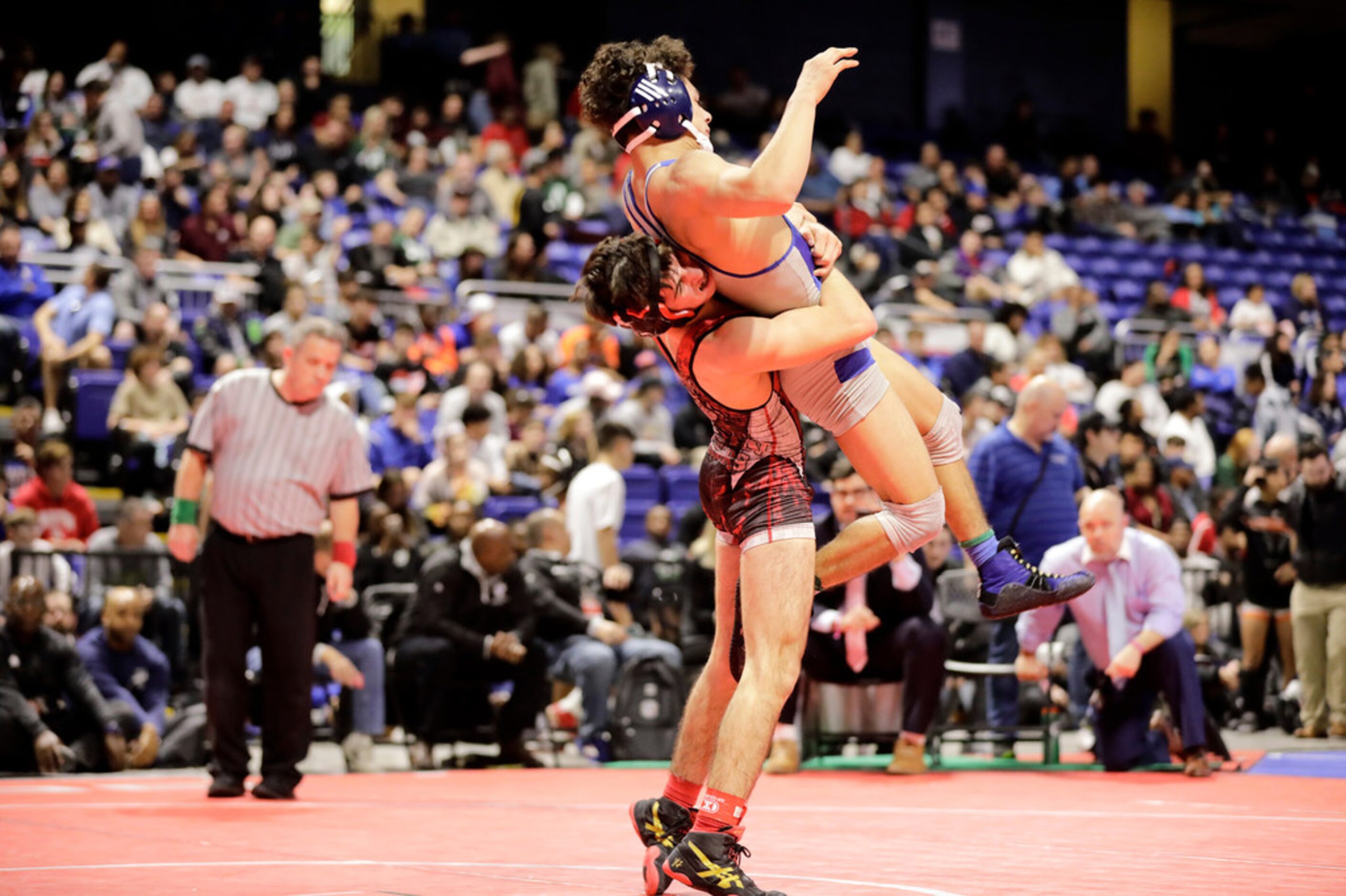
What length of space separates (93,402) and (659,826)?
26.4 ft

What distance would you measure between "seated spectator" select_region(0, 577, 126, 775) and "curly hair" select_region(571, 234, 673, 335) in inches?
195

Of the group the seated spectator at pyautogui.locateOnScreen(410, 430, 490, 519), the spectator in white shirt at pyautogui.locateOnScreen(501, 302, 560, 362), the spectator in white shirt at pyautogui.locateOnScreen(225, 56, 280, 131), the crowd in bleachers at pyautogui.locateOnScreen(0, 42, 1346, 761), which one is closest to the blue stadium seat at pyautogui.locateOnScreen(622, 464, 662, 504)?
the crowd in bleachers at pyautogui.locateOnScreen(0, 42, 1346, 761)

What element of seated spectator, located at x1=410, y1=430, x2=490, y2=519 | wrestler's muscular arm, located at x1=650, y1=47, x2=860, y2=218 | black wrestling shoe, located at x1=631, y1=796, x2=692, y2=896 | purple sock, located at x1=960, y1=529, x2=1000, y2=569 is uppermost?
wrestler's muscular arm, located at x1=650, y1=47, x2=860, y2=218

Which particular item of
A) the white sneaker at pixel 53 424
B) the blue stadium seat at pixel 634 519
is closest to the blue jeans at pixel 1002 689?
the blue stadium seat at pixel 634 519

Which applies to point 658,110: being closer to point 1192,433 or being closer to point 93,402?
point 93,402

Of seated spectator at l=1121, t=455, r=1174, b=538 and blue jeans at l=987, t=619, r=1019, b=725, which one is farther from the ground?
seated spectator at l=1121, t=455, r=1174, b=538

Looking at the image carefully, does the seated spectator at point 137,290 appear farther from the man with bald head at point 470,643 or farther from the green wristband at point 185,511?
the green wristband at point 185,511

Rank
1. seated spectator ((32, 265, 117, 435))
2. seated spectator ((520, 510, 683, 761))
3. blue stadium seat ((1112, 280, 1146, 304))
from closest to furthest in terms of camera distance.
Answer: seated spectator ((520, 510, 683, 761)) → seated spectator ((32, 265, 117, 435)) → blue stadium seat ((1112, 280, 1146, 304))

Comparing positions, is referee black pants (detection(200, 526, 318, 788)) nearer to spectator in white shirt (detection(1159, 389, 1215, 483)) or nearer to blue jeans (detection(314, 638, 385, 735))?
blue jeans (detection(314, 638, 385, 735))

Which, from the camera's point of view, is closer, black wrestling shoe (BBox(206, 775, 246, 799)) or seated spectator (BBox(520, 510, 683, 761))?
black wrestling shoe (BBox(206, 775, 246, 799))

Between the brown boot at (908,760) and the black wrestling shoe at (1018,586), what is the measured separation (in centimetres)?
341

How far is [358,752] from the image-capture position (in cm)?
838

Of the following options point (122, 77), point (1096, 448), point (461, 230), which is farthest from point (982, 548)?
point (122, 77)

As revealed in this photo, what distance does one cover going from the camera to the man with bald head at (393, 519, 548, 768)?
854 cm
